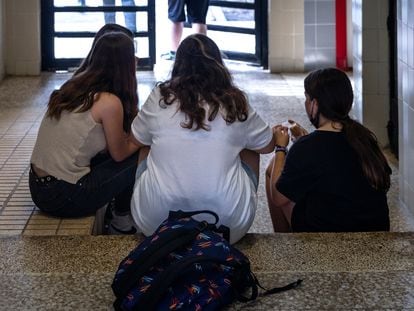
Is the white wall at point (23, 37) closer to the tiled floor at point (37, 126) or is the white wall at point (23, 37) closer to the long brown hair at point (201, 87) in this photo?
the tiled floor at point (37, 126)

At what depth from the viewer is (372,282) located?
9.05 ft

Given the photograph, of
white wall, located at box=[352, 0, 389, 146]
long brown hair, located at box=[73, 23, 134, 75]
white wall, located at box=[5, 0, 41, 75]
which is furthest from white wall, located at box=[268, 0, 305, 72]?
long brown hair, located at box=[73, 23, 134, 75]

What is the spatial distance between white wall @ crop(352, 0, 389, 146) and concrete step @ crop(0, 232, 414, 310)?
2.49 metres

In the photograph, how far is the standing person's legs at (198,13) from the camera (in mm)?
8734

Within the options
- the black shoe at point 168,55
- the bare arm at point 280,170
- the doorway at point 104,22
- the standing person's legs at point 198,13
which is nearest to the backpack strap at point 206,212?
the bare arm at point 280,170

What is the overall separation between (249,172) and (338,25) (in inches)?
212

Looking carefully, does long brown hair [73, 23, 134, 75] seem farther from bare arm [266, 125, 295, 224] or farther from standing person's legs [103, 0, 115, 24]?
standing person's legs [103, 0, 115, 24]

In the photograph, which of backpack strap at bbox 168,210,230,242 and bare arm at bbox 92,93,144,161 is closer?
backpack strap at bbox 168,210,230,242

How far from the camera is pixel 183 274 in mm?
2416

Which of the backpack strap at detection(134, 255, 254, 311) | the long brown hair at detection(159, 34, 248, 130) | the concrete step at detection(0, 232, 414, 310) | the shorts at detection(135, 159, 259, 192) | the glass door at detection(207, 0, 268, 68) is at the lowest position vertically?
the concrete step at detection(0, 232, 414, 310)

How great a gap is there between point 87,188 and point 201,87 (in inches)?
28.8

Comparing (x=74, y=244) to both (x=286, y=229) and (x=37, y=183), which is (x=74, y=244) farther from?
(x=286, y=229)

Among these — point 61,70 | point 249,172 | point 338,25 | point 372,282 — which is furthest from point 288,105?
point 372,282

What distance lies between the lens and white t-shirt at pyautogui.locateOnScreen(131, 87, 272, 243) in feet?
10.1
